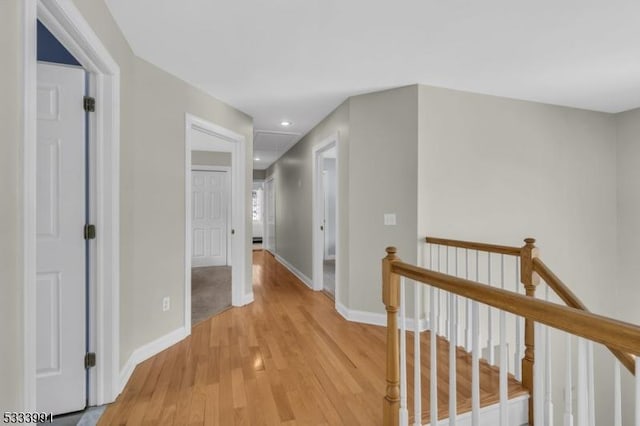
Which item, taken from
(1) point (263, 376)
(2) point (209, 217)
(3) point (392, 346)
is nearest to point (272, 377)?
(1) point (263, 376)

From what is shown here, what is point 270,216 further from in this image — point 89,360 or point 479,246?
point 89,360

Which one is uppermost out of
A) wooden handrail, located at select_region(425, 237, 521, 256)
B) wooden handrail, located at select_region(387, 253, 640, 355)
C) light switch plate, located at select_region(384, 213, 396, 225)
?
light switch plate, located at select_region(384, 213, 396, 225)

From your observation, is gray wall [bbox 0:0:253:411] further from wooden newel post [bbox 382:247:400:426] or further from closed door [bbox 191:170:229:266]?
closed door [bbox 191:170:229:266]

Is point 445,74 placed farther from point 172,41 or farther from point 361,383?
point 361,383

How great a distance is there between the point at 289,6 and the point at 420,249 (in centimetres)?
223

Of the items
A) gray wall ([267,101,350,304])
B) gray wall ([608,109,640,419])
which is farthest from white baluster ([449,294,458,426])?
gray wall ([608,109,640,419])

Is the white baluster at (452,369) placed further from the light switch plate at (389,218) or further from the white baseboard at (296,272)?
the white baseboard at (296,272)

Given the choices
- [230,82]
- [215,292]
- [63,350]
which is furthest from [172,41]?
[215,292]

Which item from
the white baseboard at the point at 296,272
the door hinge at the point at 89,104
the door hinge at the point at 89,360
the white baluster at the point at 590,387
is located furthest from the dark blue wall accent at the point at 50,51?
the white baseboard at the point at 296,272

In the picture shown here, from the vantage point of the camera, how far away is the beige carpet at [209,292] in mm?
3453

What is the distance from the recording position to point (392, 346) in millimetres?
1568

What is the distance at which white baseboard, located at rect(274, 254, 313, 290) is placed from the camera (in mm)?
4555

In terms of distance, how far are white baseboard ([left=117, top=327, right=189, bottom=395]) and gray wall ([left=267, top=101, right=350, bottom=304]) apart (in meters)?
1.66

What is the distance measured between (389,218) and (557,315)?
87.2 inches
